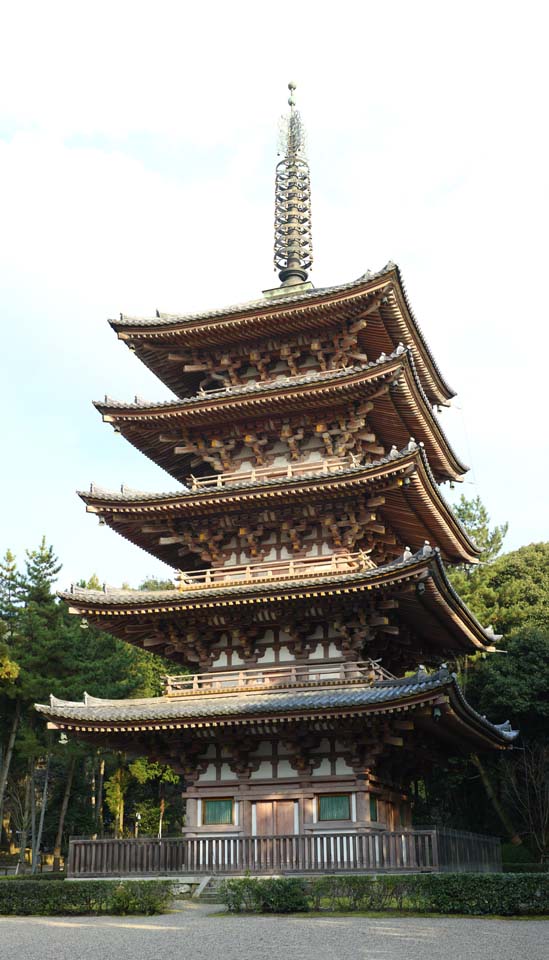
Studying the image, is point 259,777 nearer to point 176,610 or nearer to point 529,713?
point 176,610

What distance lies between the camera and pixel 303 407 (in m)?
28.0

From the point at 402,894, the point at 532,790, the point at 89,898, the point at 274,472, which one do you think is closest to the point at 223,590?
the point at 274,472

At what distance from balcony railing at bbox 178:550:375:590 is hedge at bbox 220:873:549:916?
8712mm

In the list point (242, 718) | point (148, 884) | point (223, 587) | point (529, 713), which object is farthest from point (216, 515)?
point (529, 713)

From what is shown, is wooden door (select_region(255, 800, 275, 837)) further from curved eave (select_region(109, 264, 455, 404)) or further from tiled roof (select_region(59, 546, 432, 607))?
curved eave (select_region(109, 264, 455, 404))

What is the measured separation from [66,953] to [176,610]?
1251cm

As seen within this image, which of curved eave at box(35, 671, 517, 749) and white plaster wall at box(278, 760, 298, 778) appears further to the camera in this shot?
white plaster wall at box(278, 760, 298, 778)

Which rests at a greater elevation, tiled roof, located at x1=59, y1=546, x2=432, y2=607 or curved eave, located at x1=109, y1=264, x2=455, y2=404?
curved eave, located at x1=109, y1=264, x2=455, y2=404

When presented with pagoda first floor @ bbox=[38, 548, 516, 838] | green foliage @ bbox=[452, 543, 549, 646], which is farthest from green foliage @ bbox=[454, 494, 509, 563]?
pagoda first floor @ bbox=[38, 548, 516, 838]

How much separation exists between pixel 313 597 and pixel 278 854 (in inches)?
259

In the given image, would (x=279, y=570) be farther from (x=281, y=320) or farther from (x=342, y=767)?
(x=281, y=320)

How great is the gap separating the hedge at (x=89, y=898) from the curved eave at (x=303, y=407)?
45.3 feet

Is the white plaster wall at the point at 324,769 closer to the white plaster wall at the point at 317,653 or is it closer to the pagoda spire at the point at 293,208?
the white plaster wall at the point at 317,653

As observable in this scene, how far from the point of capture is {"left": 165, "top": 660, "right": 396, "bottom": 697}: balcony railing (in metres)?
25.0
